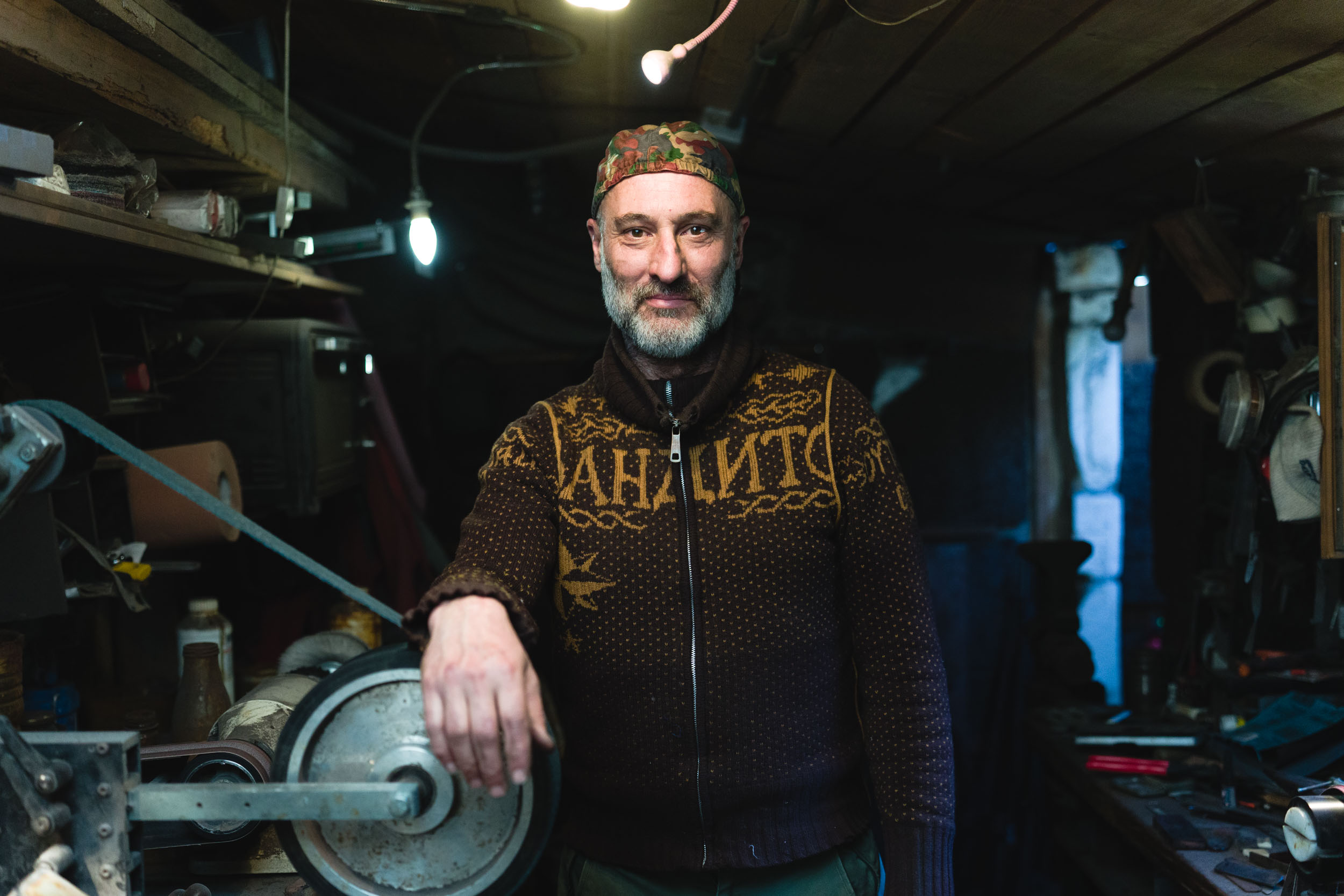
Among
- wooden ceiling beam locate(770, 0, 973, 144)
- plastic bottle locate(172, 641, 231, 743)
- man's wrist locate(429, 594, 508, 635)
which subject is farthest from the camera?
plastic bottle locate(172, 641, 231, 743)

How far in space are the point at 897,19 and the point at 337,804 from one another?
1.73m

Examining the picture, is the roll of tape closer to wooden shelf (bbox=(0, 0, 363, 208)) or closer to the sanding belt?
wooden shelf (bbox=(0, 0, 363, 208))

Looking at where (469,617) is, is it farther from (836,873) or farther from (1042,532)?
(1042,532)

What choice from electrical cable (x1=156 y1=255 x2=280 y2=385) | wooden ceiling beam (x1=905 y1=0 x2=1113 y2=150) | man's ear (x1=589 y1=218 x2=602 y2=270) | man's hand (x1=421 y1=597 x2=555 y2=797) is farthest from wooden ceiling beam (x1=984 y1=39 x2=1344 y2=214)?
electrical cable (x1=156 y1=255 x2=280 y2=385)

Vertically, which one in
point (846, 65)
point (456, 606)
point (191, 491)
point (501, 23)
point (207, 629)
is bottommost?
point (207, 629)

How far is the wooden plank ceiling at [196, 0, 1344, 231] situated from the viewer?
1951 mm

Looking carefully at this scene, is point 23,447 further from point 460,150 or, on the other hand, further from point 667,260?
point 460,150

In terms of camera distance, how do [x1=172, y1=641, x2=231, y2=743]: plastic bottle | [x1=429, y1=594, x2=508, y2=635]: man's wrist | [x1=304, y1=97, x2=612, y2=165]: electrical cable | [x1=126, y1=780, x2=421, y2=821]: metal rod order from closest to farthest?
[x1=126, y1=780, x2=421, y2=821]: metal rod → [x1=429, y1=594, x2=508, y2=635]: man's wrist → [x1=172, y1=641, x2=231, y2=743]: plastic bottle → [x1=304, y1=97, x2=612, y2=165]: electrical cable

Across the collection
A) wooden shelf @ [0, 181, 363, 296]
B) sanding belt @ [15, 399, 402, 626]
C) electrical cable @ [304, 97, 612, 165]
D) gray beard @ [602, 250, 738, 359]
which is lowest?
sanding belt @ [15, 399, 402, 626]

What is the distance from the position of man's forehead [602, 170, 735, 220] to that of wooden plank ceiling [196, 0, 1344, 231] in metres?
0.52

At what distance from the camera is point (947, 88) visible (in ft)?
8.07

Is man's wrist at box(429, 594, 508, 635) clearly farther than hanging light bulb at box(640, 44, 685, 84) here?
No

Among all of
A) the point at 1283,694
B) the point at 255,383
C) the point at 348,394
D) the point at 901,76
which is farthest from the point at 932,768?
the point at 348,394

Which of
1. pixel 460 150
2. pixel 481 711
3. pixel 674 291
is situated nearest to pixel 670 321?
pixel 674 291
